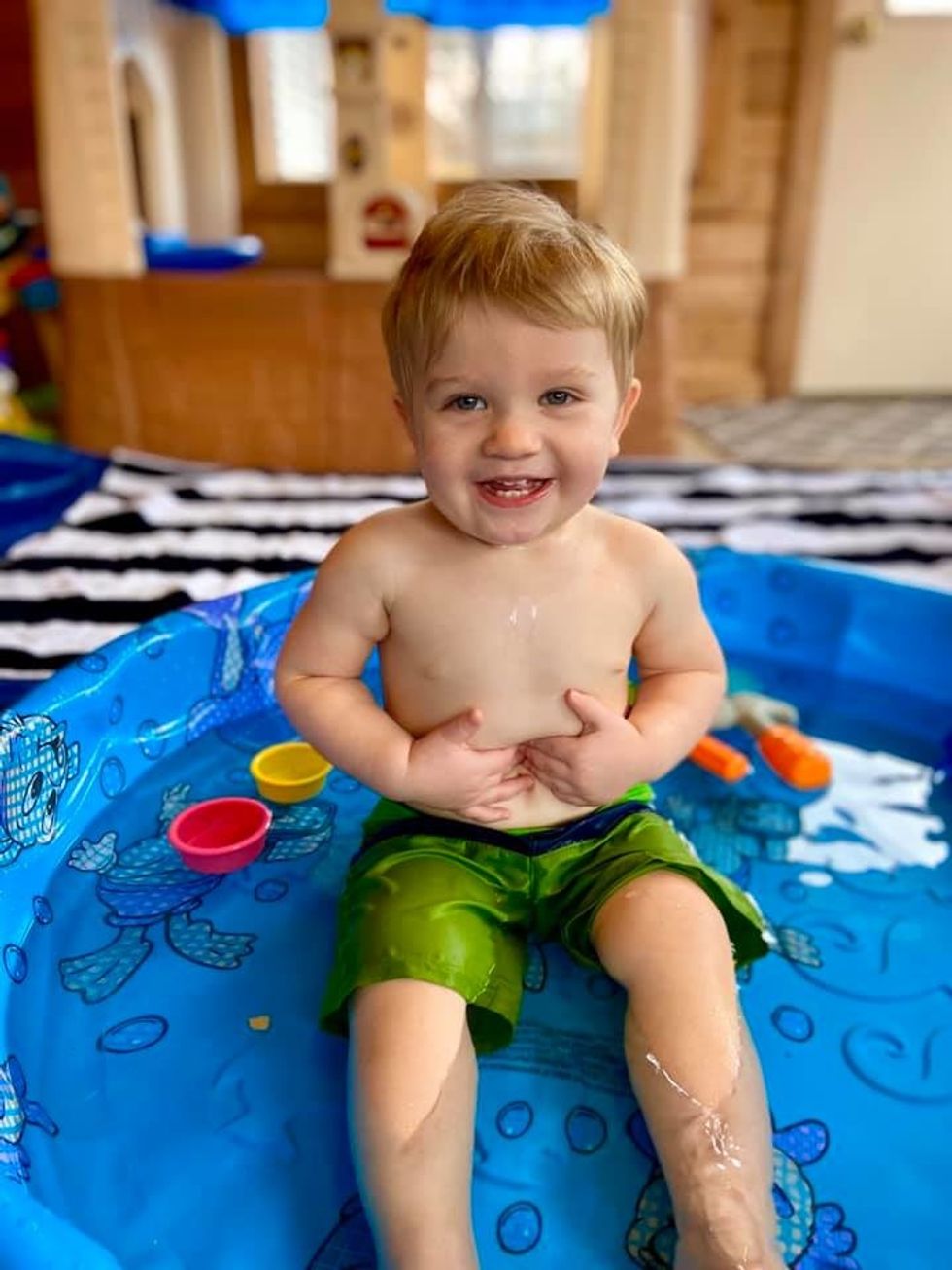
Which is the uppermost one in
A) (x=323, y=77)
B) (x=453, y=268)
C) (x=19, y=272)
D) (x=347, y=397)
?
(x=323, y=77)

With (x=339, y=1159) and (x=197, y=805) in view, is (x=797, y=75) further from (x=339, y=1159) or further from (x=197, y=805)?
(x=339, y=1159)

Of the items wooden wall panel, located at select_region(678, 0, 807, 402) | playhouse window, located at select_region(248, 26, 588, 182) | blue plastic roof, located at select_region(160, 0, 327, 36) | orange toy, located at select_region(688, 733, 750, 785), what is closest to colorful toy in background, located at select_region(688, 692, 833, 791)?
orange toy, located at select_region(688, 733, 750, 785)

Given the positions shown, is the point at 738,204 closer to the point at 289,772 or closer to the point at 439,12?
the point at 439,12

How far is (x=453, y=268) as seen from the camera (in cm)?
63

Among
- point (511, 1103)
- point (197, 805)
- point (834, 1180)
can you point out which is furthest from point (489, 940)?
point (197, 805)

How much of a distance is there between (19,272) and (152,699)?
1.40 meters

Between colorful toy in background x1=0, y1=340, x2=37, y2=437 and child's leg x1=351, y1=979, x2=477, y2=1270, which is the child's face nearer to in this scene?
child's leg x1=351, y1=979, x2=477, y2=1270

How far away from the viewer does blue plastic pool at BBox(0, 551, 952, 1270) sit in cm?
63

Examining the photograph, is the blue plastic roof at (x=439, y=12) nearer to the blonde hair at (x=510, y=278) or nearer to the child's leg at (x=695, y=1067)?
the blonde hair at (x=510, y=278)

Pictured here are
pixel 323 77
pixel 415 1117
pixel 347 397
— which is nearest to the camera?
pixel 415 1117

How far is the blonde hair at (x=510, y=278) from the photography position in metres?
0.62

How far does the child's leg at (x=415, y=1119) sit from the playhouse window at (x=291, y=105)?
82.5 inches

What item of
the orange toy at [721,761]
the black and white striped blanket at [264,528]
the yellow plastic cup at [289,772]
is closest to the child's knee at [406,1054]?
the yellow plastic cup at [289,772]

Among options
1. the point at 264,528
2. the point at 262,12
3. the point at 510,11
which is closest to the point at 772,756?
the point at 264,528
